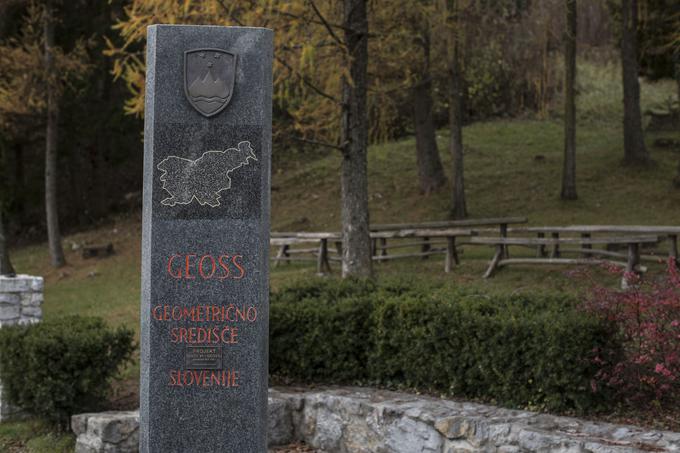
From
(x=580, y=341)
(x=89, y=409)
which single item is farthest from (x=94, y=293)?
(x=580, y=341)

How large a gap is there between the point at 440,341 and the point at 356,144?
4504mm

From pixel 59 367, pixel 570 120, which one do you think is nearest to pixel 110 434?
pixel 59 367

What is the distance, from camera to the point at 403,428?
774cm

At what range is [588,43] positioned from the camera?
72.6 feet

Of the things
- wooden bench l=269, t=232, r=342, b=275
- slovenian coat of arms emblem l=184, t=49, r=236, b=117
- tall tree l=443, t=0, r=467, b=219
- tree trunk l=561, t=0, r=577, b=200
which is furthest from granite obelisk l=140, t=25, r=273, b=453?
tree trunk l=561, t=0, r=577, b=200

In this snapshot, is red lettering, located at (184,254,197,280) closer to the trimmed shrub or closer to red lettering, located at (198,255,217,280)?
red lettering, located at (198,255,217,280)

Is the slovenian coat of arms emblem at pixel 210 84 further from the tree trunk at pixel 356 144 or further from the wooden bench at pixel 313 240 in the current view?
the wooden bench at pixel 313 240

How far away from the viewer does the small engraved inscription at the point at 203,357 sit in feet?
21.6

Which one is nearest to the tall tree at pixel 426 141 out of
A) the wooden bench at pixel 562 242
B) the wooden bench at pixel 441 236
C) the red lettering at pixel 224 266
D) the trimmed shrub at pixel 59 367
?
the wooden bench at pixel 441 236

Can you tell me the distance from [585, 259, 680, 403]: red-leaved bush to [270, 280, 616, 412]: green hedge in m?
0.13

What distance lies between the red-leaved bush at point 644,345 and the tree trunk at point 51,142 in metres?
17.9

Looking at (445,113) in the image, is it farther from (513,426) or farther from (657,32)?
(513,426)

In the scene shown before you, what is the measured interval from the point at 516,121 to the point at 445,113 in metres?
2.31

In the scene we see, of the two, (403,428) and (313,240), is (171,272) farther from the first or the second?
(313,240)
